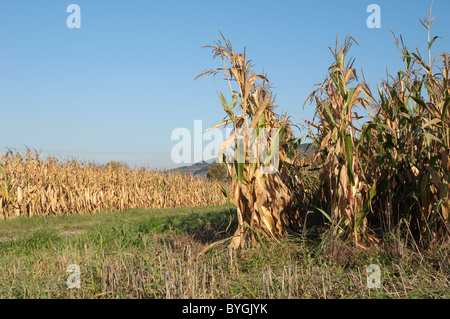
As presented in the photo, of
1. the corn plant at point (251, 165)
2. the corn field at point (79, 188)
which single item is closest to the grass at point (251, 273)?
the corn plant at point (251, 165)

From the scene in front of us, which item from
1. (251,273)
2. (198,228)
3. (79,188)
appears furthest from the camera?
(79,188)

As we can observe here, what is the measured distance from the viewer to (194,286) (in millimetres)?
3744

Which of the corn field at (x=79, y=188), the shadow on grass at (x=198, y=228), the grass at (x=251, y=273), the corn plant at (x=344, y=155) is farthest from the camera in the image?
the corn field at (x=79, y=188)

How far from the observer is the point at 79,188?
49.9ft

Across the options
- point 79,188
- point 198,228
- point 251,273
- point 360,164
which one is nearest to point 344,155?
point 360,164

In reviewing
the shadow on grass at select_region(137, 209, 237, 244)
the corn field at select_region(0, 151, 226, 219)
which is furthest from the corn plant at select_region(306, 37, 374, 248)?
the corn field at select_region(0, 151, 226, 219)

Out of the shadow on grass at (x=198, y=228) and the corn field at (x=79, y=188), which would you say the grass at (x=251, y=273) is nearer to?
the shadow on grass at (x=198, y=228)

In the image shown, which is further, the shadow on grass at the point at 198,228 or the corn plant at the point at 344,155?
the shadow on grass at the point at 198,228

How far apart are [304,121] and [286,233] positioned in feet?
5.60

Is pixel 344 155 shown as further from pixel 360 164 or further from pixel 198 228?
pixel 198 228

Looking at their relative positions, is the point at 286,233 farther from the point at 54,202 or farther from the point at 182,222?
the point at 54,202

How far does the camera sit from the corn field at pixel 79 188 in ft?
44.1
